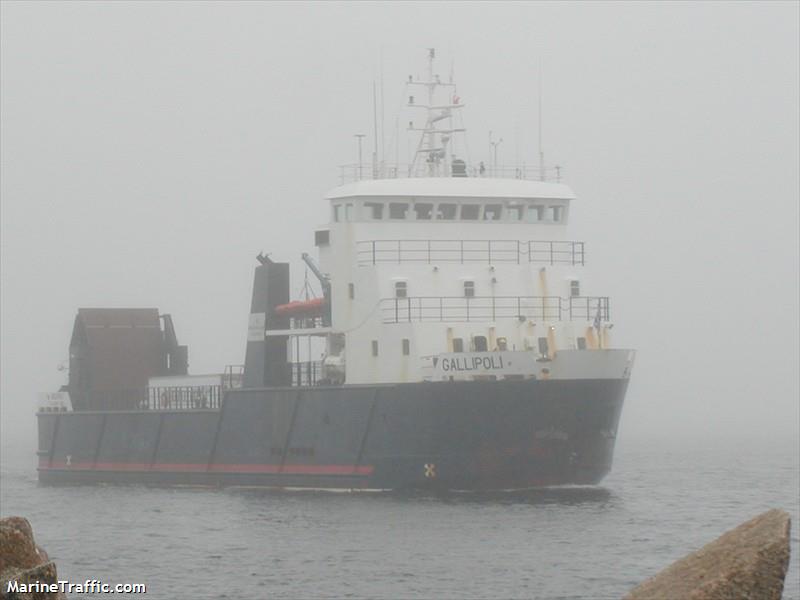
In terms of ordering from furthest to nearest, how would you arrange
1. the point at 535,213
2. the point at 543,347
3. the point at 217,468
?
the point at 217,468, the point at 535,213, the point at 543,347

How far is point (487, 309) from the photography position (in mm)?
28922

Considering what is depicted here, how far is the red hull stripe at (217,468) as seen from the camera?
29.0 meters

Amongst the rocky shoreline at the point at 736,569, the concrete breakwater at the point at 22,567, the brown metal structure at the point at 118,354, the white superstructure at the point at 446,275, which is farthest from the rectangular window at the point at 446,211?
the rocky shoreline at the point at 736,569

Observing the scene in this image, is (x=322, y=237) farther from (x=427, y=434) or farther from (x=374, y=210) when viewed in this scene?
(x=427, y=434)

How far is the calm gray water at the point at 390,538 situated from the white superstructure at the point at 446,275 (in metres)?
2.74

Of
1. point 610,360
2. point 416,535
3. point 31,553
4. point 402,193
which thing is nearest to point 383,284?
point 402,193

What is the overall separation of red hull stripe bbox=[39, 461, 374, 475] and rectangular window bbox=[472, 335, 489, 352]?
2.89m

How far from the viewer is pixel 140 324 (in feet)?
132

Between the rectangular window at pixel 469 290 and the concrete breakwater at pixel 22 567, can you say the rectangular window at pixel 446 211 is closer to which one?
the rectangular window at pixel 469 290

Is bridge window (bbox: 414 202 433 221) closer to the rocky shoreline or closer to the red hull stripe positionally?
the red hull stripe

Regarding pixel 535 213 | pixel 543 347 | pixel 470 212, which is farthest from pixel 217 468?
pixel 535 213

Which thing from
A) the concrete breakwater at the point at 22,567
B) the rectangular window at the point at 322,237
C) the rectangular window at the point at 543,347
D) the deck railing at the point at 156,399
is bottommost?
the deck railing at the point at 156,399

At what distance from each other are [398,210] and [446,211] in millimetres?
935

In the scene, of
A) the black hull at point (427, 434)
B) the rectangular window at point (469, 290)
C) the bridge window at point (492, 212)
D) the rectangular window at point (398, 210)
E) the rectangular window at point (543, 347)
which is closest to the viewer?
the black hull at point (427, 434)
